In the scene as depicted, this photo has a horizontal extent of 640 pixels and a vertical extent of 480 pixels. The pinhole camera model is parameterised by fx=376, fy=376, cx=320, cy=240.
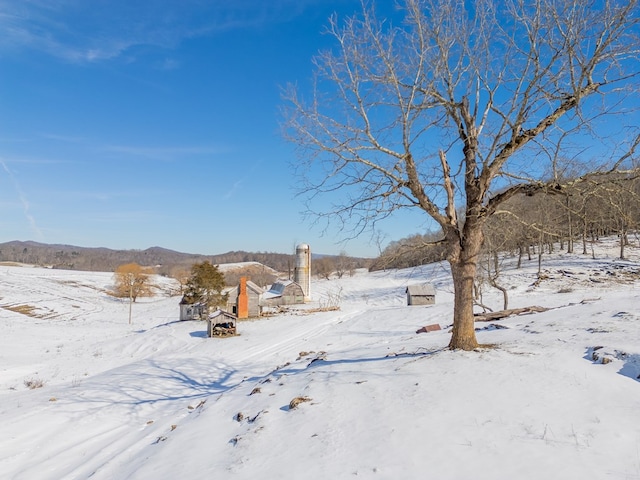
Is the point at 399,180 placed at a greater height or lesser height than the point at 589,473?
greater

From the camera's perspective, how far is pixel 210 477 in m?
4.46

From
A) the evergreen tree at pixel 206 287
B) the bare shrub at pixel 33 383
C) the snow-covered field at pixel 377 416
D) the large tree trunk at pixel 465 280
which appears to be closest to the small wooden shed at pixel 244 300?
the evergreen tree at pixel 206 287

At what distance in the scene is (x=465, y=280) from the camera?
7.45 m

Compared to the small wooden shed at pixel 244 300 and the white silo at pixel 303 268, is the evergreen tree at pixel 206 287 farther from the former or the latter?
the white silo at pixel 303 268

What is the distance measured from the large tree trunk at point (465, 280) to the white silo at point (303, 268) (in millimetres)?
32288

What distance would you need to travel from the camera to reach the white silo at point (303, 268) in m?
40.2

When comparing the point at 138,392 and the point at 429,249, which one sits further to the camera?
the point at 138,392

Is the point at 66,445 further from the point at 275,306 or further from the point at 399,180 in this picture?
the point at 275,306

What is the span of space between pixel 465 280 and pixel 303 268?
34.1 metres

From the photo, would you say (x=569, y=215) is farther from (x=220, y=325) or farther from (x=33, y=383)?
(x=220, y=325)

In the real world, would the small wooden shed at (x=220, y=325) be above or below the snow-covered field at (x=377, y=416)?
below

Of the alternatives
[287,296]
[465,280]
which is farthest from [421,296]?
[465,280]

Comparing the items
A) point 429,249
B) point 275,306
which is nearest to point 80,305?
point 275,306

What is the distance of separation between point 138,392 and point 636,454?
40.4ft
